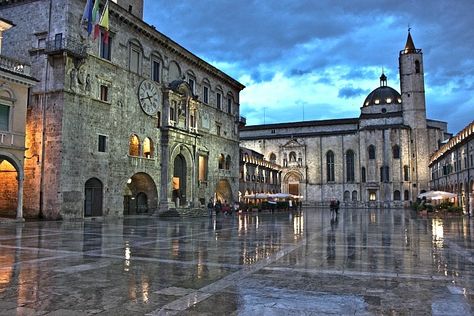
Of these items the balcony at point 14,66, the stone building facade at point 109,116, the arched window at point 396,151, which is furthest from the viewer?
the arched window at point 396,151

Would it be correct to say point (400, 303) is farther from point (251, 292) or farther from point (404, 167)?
point (404, 167)

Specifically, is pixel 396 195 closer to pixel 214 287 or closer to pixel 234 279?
pixel 234 279

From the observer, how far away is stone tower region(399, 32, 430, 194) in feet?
256

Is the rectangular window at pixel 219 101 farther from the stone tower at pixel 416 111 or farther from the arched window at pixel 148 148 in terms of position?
the stone tower at pixel 416 111

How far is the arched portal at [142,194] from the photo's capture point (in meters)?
36.0

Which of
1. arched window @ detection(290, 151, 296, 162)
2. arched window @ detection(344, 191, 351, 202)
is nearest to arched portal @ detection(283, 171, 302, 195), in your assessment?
arched window @ detection(290, 151, 296, 162)

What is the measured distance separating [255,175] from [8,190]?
134 feet

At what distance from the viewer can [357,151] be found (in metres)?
83.7

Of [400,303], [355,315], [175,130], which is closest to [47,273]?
[355,315]

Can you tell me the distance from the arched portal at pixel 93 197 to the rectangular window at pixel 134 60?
399 inches

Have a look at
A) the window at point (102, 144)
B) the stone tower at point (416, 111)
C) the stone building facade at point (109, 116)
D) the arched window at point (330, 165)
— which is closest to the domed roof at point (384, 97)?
the stone tower at point (416, 111)

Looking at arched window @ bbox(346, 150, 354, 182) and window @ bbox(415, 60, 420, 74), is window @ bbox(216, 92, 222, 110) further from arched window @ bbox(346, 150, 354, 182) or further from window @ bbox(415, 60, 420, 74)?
window @ bbox(415, 60, 420, 74)

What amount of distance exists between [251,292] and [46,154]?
24.2 metres

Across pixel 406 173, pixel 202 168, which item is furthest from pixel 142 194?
pixel 406 173
